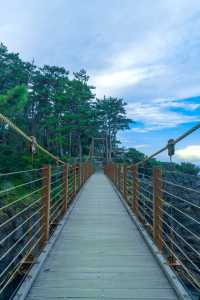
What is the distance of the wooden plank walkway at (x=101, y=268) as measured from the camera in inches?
119

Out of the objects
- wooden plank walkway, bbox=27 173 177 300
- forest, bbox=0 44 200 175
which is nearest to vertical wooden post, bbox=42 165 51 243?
wooden plank walkway, bbox=27 173 177 300

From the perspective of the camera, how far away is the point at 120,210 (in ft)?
24.4

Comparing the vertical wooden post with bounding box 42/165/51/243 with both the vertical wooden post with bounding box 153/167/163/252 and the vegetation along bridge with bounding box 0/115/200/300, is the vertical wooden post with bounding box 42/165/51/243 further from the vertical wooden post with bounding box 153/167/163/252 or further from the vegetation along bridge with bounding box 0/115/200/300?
the vertical wooden post with bounding box 153/167/163/252

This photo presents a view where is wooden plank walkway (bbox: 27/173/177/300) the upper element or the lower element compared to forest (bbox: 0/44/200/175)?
lower

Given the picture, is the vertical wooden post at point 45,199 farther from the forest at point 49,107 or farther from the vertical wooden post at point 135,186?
the forest at point 49,107

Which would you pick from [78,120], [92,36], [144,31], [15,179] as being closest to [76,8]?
[144,31]

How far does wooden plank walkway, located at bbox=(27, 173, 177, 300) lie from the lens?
9.93ft

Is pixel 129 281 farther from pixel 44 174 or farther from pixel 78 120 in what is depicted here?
pixel 78 120

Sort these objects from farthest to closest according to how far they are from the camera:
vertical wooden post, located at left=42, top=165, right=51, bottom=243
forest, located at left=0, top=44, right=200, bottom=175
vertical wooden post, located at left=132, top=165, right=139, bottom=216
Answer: forest, located at left=0, top=44, right=200, bottom=175 < vertical wooden post, located at left=132, top=165, right=139, bottom=216 < vertical wooden post, located at left=42, top=165, right=51, bottom=243

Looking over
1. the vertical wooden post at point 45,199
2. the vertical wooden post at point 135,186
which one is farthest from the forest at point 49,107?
the vertical wooden post at point 45,199

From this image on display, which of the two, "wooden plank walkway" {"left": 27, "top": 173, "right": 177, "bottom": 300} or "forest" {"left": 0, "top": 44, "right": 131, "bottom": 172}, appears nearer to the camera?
"wooden plank walkway" {"left": 27, "top": 173, "right": 177, "bottom": 300}

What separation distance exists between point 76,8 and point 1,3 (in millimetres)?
2695

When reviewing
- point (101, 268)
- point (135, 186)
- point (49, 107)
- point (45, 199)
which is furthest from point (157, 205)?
point (49, 107)

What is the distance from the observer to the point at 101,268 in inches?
143
